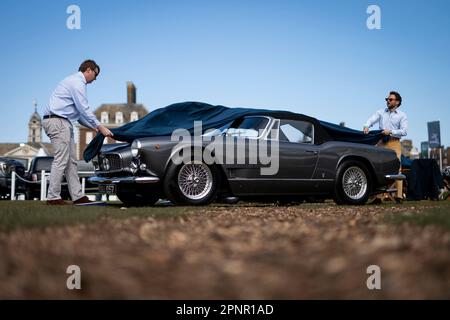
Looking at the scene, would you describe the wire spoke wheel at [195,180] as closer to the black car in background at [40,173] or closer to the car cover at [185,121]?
the car cover at [185,121]

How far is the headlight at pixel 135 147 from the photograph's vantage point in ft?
27.0

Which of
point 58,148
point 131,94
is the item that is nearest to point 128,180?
point 58,148

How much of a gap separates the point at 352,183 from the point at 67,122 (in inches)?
195

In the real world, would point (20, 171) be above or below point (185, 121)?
below

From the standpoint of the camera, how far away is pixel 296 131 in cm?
973

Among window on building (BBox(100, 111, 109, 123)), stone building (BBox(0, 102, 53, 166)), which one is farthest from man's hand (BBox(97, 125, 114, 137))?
stone building (BBox(0, 102, 53, 166))

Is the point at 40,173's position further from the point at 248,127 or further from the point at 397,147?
the point at 397,147

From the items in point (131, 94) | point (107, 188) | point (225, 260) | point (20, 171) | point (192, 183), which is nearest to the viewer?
point (225, 260)

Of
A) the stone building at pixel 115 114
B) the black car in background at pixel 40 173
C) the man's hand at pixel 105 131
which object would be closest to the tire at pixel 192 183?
the man's hand at pixel 105 131

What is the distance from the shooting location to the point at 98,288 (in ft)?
7.89

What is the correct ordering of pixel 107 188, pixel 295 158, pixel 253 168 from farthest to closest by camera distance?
pixel 295 158 → pixel 253 168 → pixel 107 188

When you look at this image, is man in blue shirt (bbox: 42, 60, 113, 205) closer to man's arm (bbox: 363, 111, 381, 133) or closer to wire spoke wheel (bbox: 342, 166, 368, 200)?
wire spoke wheel (bbox: 342, 166, 368, 200)

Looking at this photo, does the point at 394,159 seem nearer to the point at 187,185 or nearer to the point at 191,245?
the point at 187,185
